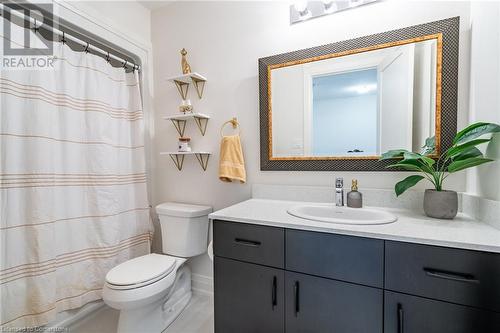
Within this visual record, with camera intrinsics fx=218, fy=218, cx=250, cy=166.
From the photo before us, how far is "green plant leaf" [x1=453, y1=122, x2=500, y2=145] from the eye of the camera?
0.90 meters

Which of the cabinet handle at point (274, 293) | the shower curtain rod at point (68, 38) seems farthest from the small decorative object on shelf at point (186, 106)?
the cabinet handle at point (274, 293)

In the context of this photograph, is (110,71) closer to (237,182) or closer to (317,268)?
(237,182)

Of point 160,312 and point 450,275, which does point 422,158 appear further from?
point 160,312

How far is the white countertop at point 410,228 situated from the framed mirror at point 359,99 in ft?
1.28

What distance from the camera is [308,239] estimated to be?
39.6 inches

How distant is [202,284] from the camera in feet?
6.20

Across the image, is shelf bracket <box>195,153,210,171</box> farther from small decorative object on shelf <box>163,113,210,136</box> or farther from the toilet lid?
the toilet lid

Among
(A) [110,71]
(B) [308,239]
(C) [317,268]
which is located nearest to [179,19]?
(A) [110,71]

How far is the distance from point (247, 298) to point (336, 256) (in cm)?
53

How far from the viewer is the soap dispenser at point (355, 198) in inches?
50.5

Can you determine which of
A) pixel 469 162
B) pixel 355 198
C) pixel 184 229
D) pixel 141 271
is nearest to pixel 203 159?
pixel 184 229

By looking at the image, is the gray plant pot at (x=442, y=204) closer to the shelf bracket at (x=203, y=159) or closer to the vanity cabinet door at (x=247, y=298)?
the vanity cabinet door at (x=247, y=298)

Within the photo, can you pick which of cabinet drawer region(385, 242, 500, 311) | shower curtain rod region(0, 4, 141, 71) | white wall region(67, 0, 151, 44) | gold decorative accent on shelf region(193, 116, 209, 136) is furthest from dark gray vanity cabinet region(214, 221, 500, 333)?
white wall region(67, 0, 151, 44)

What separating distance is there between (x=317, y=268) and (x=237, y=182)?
0.92m
